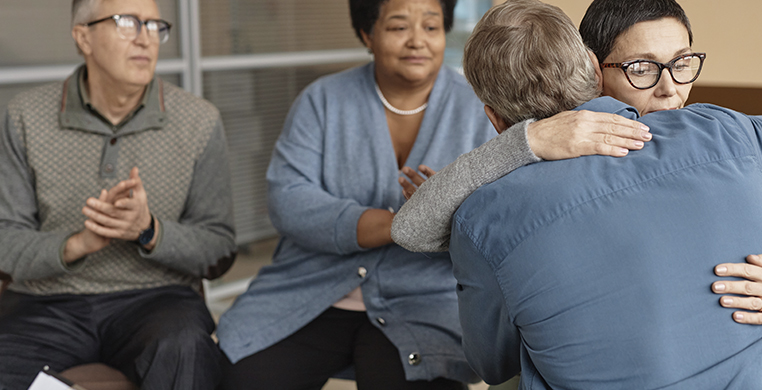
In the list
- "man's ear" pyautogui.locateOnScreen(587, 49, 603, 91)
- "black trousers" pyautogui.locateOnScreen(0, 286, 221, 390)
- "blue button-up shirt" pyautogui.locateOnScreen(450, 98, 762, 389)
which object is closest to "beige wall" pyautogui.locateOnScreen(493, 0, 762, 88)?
"man's ear" pyautogui.locateOnScreen(587, 49, 603, 91)

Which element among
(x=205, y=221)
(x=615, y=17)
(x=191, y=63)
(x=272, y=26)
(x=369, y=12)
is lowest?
(x=205, y=221)

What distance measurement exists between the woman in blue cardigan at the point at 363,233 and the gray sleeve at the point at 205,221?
154mm

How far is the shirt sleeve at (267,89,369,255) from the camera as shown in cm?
167

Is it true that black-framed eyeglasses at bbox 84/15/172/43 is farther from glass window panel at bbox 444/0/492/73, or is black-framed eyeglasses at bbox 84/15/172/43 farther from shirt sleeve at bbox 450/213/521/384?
glass window panel at bbox 444/0/492/73

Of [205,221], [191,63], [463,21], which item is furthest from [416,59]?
[463,21]

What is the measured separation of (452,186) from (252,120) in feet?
8.19

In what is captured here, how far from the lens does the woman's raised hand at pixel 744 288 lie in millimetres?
901

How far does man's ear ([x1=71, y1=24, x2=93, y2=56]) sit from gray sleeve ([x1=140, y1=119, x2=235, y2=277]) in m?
0.41

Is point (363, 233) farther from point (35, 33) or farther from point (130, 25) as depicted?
point (35, 33)

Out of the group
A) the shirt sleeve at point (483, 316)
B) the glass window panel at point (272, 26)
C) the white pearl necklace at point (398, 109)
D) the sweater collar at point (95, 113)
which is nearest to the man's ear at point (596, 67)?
the shirt sleeve at point (483, 316)

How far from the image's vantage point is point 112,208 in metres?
1.59

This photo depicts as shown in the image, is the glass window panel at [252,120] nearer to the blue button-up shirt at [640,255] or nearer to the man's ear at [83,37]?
the man's ear at [83,37]

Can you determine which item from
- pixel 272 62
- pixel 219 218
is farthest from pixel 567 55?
pixel 272 62

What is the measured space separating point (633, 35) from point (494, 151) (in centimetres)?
35
